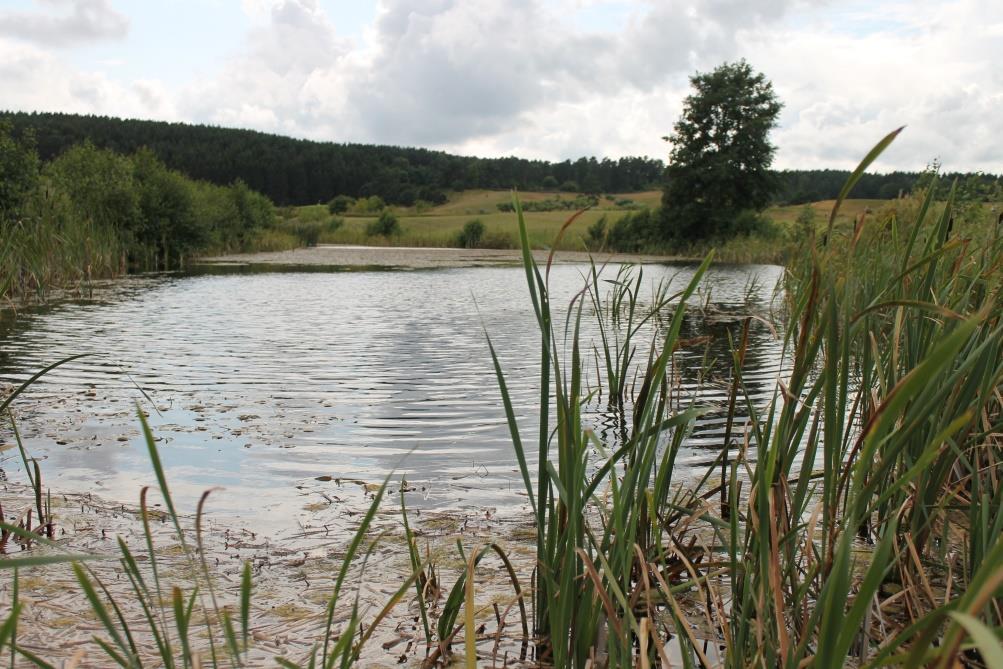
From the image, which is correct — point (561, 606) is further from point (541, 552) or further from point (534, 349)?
point (534, 349)

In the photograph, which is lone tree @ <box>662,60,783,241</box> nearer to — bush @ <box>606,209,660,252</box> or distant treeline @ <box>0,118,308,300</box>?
bush @ <box>606,209,660,252</box>

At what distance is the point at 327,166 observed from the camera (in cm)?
8194

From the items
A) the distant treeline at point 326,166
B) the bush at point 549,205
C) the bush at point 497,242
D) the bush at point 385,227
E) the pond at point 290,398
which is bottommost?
the pond at point 290,398

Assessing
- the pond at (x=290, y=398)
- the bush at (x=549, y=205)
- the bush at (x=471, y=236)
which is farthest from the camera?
the bush at (x=549, y=205)

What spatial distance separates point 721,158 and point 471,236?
14821 mm

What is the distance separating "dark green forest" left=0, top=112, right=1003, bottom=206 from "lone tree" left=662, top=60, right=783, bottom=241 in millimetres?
22023

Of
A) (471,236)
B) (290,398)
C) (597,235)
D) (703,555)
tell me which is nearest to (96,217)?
(290,398)

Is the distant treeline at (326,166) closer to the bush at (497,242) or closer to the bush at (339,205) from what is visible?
the bush at (339,205)

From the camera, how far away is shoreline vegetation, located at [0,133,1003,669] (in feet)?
4.09

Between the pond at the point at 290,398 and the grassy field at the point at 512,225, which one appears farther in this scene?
the grassy field at the point at 512,225

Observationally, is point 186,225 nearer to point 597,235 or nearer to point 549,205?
point 597,235

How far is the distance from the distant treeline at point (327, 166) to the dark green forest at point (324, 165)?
97mm

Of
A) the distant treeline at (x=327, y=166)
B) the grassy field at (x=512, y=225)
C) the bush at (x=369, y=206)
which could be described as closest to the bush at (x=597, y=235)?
the grassy field at (x=512, y=225)

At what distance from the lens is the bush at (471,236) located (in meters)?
47.2
